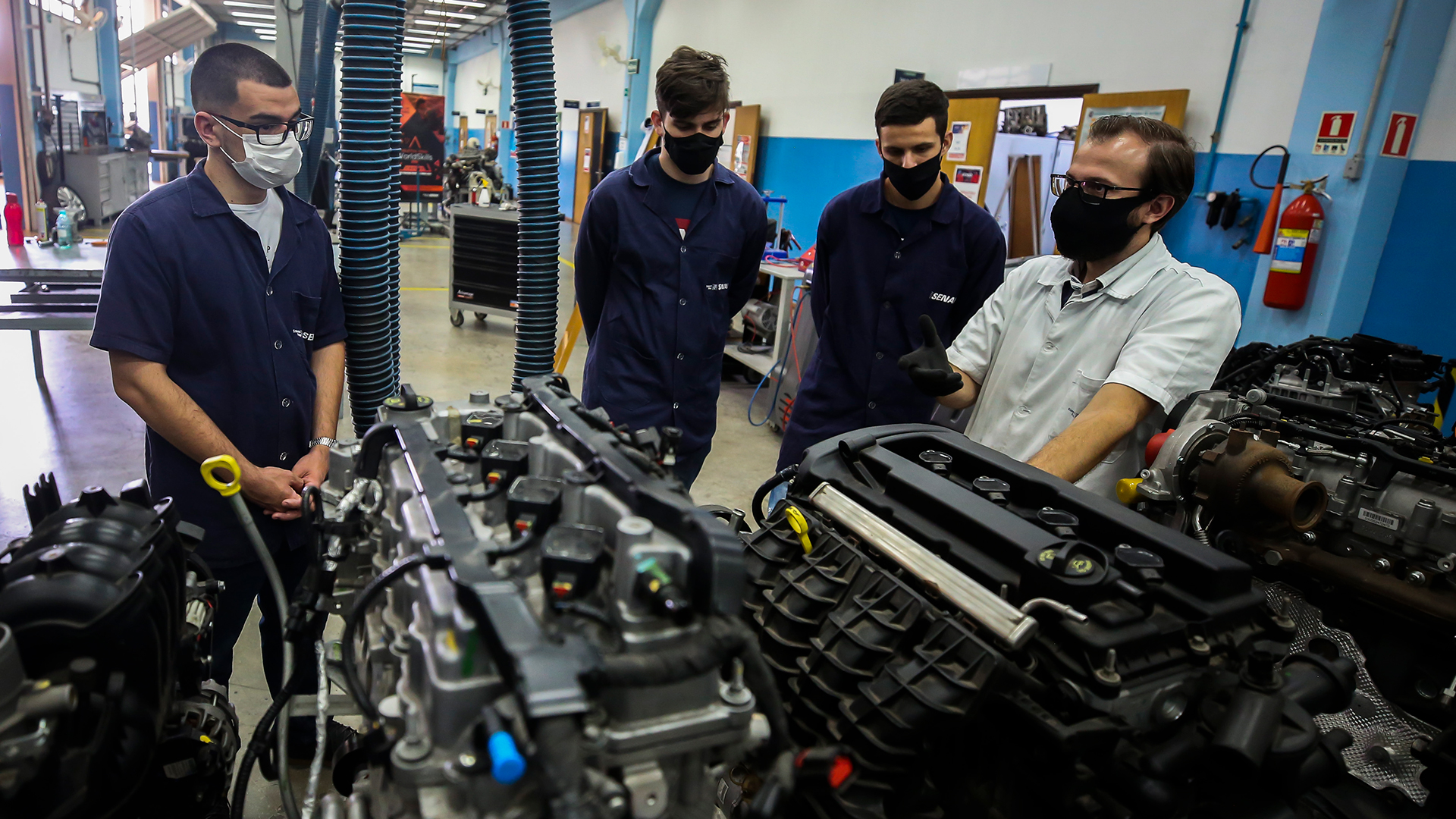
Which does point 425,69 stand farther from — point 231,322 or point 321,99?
point 231,322

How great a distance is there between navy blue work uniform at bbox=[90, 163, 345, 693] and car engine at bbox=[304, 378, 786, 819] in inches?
34.4

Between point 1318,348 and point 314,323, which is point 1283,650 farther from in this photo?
point 1318,348

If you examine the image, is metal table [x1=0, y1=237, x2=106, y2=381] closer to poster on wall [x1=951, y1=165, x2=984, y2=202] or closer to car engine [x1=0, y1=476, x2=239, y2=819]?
car engine [x1=0, y1=476, x2=239, y2=819]

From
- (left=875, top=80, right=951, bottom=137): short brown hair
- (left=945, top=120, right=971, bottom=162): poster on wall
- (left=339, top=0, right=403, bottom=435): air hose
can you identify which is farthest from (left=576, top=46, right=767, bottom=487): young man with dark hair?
(left=945, top=120, right=971, bottom=162): poster on wall

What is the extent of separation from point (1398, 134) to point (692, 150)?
347cm

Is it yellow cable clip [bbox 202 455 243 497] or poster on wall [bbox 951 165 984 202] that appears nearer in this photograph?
yellow cable clip [bbox 202 455 243 497]

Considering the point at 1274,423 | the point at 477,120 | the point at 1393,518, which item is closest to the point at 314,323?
the point at 1274,423

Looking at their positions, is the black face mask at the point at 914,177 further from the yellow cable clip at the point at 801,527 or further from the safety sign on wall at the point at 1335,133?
the safety sign on wall at the point at 1335,133

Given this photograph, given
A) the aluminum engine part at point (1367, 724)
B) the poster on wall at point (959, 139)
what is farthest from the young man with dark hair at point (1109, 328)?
the poster on wall at point (959, 139)

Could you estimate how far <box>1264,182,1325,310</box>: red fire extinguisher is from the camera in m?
3.86

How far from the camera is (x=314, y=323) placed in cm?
183

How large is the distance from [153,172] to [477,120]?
8.67 m

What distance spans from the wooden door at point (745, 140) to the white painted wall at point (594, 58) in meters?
3.55

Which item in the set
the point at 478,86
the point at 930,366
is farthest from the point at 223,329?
the point at 478,86
